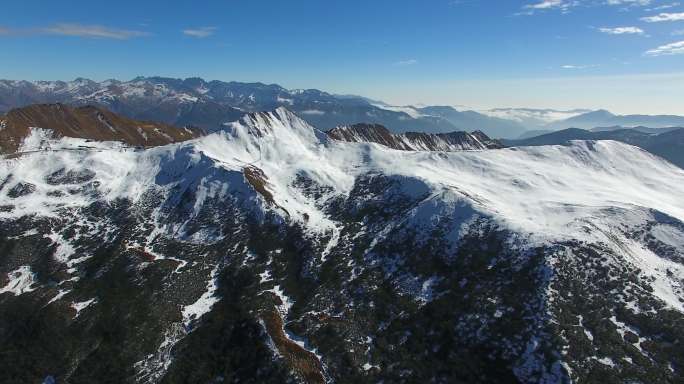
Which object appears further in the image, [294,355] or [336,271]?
[336,271]

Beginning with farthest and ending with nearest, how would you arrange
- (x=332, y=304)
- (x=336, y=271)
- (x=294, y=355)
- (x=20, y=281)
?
(x=20, y=281), (x=336, y=271), (x=332, y=304), (x=294, y=355)

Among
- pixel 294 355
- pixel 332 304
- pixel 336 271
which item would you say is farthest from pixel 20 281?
pixel 332 304

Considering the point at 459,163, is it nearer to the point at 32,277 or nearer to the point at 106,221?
the point at 106,221

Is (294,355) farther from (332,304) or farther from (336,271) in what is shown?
(336,271)

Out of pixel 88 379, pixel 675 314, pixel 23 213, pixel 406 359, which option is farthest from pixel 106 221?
pixel 675 314

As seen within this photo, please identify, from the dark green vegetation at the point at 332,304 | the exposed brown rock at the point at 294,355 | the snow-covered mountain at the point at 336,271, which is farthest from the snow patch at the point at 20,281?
the exposed brown rock at the point at 294,355

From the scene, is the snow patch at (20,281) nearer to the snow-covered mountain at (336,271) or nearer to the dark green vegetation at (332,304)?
the snow-covered mountain at (336,271)

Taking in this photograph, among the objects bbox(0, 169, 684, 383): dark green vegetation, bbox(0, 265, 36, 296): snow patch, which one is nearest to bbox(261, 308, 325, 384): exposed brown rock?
bbox(0, 169, 684, 383): dark green vegetation

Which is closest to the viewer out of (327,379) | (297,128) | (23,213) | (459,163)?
(327,379)

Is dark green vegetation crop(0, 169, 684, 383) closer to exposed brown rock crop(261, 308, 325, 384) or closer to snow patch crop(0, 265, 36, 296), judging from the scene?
exposed brown rock crop(261, 308, 325, 384)
